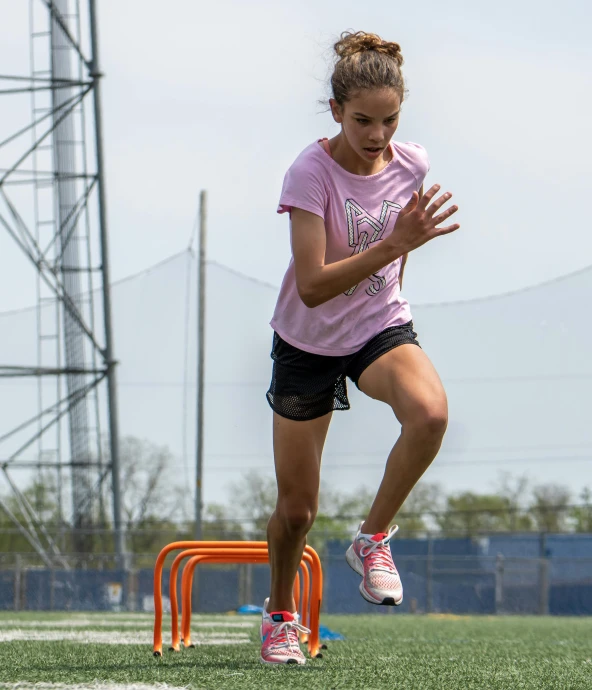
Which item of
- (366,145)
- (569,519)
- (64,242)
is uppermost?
(64,242)

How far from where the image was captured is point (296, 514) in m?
3.75

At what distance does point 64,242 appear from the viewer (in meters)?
17.7

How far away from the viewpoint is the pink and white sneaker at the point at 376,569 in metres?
3.38

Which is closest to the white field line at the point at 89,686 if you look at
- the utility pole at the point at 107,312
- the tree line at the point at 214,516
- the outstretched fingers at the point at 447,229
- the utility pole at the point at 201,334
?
the outstretched fingers at the point at 447,229

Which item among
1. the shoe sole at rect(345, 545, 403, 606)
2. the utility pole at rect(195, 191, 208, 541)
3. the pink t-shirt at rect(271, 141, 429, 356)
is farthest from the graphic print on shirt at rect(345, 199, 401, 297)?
the utility pole at rect(195, 191, 208, 541)

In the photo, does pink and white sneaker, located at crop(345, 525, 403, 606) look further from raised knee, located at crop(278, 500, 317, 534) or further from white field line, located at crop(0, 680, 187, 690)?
white field line, located at crop(0, 680, 187, 690)

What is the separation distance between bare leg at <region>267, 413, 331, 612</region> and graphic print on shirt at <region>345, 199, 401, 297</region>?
463 millimetres

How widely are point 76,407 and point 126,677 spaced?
15604 mm

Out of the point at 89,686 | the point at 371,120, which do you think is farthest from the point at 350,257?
the point at 89,686

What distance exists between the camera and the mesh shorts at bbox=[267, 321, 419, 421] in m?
3.67

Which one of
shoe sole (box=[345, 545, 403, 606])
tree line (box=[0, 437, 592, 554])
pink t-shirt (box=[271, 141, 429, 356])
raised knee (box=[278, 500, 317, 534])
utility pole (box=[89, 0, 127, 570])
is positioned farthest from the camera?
tree line (box=[0, 437, 592, 554])

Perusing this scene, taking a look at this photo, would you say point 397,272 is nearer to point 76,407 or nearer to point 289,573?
point 289,573

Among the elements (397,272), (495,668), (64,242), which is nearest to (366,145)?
(397,272)

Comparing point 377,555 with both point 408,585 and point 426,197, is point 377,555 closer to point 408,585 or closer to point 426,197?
point 426,197
